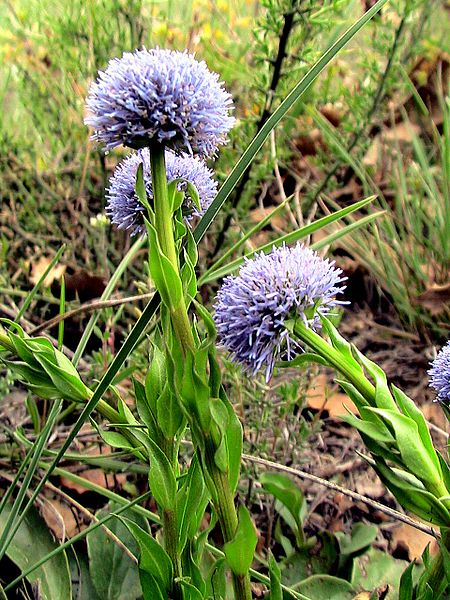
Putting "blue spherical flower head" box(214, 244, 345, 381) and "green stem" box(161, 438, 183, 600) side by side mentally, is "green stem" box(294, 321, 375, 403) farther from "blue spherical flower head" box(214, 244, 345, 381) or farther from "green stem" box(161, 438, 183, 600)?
"green stem" box(161, 438, 183, 600)

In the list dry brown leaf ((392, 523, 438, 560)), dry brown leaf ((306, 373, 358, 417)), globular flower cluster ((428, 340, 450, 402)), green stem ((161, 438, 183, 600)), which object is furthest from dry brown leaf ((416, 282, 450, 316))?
green stem ((161, 438, 183, 600))

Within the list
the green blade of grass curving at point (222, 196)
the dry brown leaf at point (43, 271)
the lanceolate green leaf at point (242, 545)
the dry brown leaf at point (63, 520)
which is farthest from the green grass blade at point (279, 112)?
the dry brown leaf at point (43, 271)

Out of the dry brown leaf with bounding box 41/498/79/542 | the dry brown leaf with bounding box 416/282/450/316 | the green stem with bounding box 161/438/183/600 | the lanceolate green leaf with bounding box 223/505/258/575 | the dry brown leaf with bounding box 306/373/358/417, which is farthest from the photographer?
the dry brown leaf with bounding box 416/282/450/316

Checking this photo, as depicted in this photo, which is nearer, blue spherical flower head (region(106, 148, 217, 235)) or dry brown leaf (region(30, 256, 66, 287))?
blue spherical flower head (region(106, 148, 217, 235))

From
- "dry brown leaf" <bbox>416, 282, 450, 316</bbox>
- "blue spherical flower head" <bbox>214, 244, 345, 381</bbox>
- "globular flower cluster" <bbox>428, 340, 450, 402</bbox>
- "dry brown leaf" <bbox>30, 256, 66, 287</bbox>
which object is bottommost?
"globular flower cluster" <bbox>428, 340, 450, 402</bbox>

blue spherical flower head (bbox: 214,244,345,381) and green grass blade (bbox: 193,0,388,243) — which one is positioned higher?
green grass blade (bbox: 193,0,388,243)

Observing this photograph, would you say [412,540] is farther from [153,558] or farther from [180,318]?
[180,318]

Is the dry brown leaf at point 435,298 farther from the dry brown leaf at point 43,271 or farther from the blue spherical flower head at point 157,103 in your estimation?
Result: the blue spherical flower head at point 157,103
